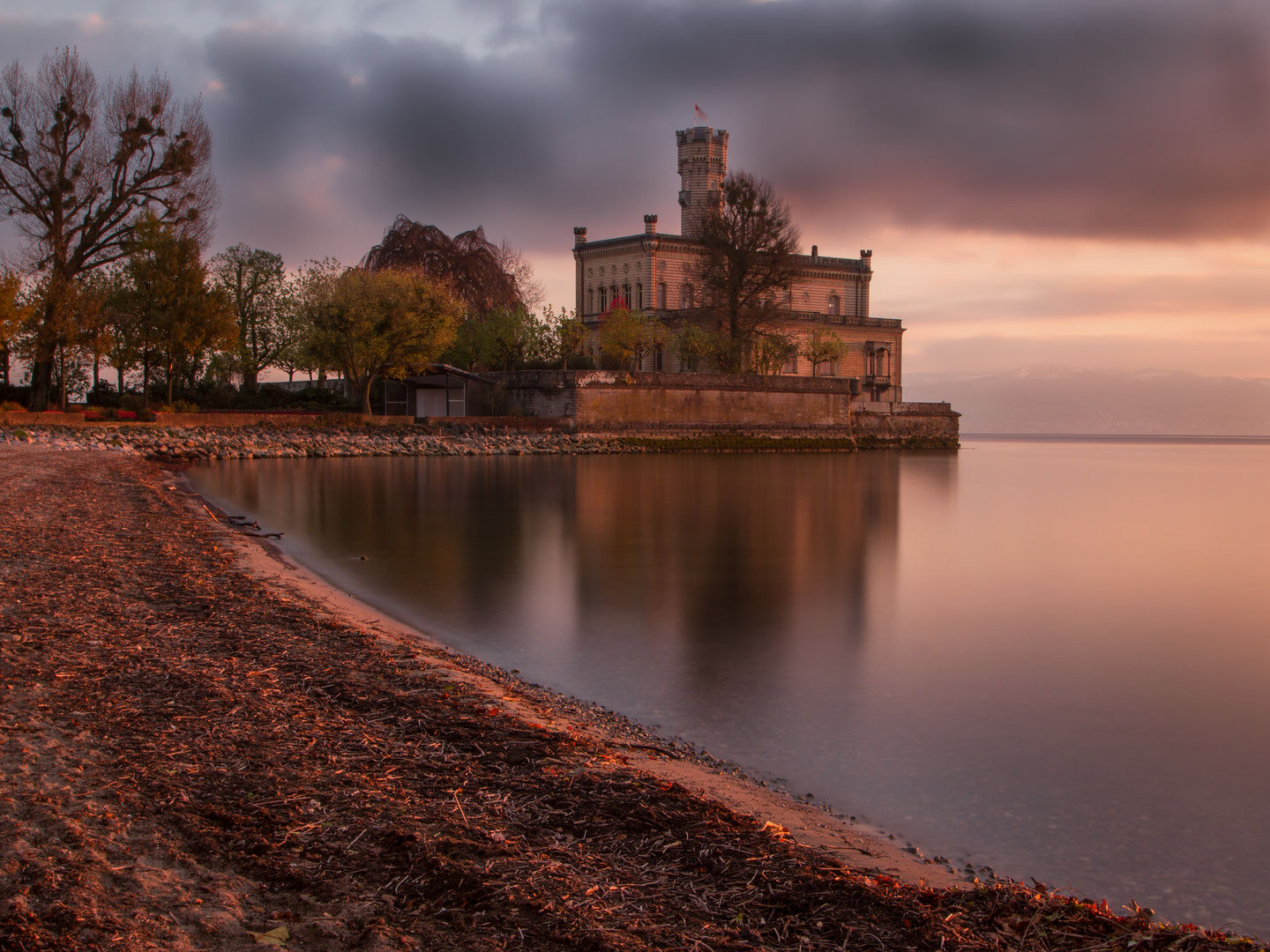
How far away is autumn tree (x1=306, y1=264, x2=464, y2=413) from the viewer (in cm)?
4284

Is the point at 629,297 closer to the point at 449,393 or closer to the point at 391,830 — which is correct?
the point at 449,393

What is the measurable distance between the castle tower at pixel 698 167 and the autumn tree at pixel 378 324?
23496 millimetres

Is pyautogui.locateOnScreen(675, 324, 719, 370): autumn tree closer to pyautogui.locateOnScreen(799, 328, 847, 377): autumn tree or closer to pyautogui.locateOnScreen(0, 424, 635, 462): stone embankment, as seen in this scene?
pyautogui.locateOnScreen(799, 328, 847, 377): autumn tree

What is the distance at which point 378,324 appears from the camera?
142 feet

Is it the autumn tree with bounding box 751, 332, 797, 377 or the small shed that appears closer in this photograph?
the small shed

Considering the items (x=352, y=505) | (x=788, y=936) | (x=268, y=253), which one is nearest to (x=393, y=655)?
(x=788, y=936)

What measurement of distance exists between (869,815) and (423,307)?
4205 cm

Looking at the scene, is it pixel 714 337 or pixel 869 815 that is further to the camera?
pixel 714 337

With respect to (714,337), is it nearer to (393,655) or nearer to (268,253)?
(268,253)

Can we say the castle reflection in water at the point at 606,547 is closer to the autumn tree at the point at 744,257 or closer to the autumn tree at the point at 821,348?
the autumn tree at the point at 744,257

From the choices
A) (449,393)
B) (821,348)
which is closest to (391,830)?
(449,393)

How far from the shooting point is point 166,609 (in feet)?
24.4

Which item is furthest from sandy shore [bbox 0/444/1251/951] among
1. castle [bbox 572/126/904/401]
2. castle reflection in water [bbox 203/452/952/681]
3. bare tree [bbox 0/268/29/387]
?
castle [bbox 572/126/904/401]

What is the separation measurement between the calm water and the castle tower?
4526cm
